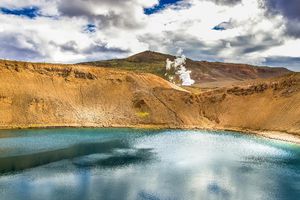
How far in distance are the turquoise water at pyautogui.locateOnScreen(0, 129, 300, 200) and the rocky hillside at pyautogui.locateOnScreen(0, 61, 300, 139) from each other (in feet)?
40.4

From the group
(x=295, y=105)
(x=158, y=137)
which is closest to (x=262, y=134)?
(x=295, y=105)

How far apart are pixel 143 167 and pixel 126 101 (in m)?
49.6

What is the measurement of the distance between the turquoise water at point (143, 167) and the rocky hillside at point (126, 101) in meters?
12.3

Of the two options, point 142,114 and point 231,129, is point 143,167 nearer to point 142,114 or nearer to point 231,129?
point 231,129

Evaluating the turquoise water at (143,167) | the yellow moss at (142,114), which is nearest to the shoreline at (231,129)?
the yellow moss at (142,114)

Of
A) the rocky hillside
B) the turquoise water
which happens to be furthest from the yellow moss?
the turquoise water

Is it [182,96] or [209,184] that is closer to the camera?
[209,184]

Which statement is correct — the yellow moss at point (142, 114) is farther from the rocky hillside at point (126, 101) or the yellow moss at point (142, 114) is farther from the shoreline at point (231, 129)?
the shoreline at point (231, 129)

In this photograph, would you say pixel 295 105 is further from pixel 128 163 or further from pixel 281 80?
pixel 128 163

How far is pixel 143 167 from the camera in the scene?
4022 cm

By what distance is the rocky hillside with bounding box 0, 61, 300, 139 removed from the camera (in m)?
76.2

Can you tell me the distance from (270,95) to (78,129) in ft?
153

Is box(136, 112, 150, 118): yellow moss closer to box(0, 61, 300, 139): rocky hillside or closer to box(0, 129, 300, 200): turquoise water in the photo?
box(0, 61, 300, 139): rocky hillside

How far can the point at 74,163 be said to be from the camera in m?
41.6
